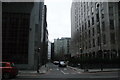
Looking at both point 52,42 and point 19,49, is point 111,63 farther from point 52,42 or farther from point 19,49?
point 52,42

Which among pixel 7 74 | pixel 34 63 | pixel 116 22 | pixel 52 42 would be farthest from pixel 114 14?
pixel 52 42

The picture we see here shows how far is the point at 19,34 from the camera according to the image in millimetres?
31562

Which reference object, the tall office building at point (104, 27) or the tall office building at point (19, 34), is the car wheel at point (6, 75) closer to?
the tall office building at point (19, 34)

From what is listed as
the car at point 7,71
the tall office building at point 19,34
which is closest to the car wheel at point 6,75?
the car at point 7,71

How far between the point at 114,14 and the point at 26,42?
1026 inches

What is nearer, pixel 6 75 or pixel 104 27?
pixel 6 75


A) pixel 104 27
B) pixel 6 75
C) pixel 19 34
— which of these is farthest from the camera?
pixel 104 27

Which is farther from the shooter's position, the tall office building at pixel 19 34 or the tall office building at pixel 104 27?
the tall office building at pixel 104 27

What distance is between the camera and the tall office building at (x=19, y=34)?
30.8 m

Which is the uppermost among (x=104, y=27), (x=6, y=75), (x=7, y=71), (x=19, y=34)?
(x=104, y=27)

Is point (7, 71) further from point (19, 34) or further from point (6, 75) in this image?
point (19, 34)

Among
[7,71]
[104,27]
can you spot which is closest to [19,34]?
[7,71]

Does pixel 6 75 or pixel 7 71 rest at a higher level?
pixel 7 71

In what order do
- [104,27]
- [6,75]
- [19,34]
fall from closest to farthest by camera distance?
[6,75] → [19,34] → [104,27]
